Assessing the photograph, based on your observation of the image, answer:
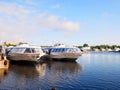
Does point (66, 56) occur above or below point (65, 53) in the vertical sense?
below

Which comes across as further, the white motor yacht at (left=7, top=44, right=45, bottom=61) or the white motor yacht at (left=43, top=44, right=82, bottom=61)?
the white motor yacht at (left=43, top=44, right=82, bottom=61)

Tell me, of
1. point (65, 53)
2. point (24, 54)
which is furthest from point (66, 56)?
point (24, 54)

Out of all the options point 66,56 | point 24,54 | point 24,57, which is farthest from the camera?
point 66,56

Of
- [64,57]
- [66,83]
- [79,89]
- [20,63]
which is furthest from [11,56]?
[79,89]

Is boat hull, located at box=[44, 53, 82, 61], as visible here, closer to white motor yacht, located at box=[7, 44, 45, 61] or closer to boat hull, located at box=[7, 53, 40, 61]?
white motor yacht, located at box=[7, 44, 45, 61]

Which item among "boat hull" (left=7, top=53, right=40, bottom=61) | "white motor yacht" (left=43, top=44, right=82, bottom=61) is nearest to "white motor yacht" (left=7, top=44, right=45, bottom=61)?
"boat hull" (left=7, top=53, right=40, bottom=61)

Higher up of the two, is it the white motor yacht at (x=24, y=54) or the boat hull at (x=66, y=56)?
the white motor yacht at (x=24, y=54)

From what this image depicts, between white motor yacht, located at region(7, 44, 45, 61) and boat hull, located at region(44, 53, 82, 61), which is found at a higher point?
white motor yacht, located at region(7, 44, 45, 61)

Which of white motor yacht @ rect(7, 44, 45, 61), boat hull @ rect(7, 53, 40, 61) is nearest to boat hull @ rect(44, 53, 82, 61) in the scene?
white motor yacht @ rect(7, 44, 45, 61)

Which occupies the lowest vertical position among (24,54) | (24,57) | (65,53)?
(24,57)

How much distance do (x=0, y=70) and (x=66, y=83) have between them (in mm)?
16012

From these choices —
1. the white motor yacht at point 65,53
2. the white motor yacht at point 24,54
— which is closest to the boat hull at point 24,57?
the white motor yacht at point 24,54

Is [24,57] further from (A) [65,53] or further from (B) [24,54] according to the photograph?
(A) [65,53]

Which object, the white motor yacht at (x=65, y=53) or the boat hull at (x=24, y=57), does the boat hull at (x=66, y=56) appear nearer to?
the white motor yacht at (x=65, y=53)
